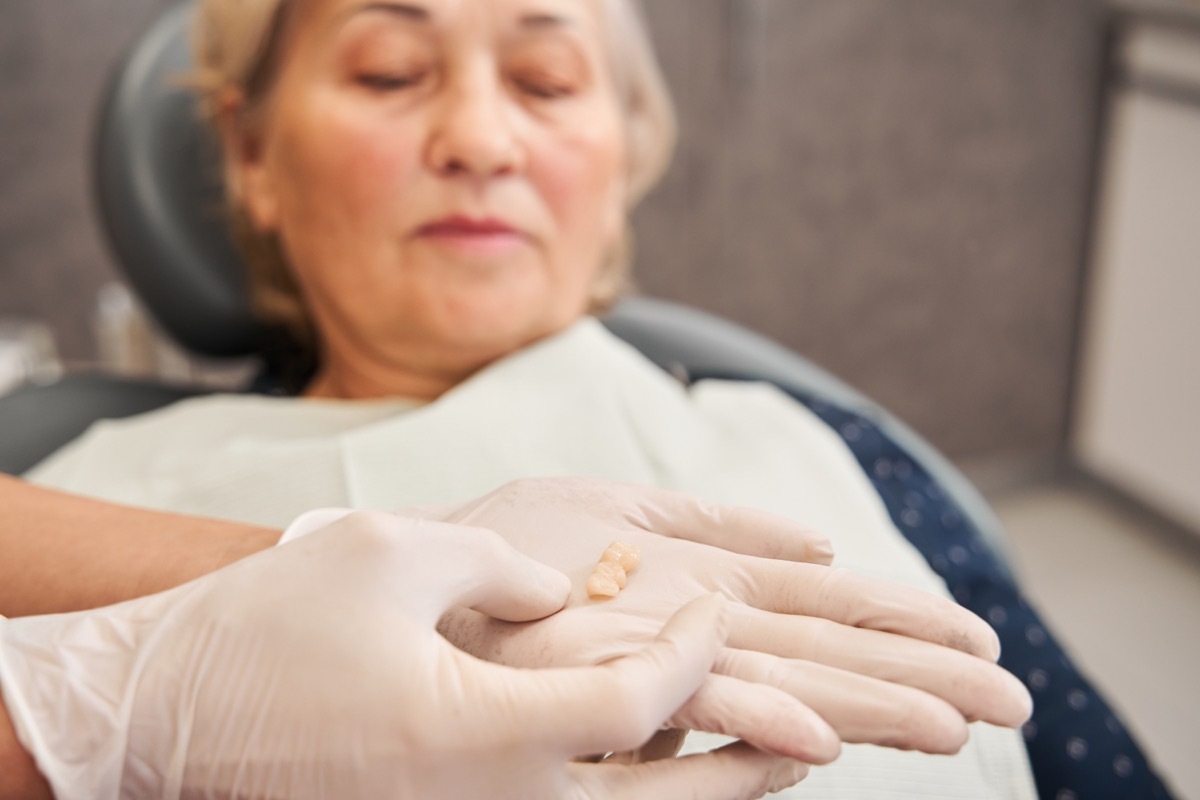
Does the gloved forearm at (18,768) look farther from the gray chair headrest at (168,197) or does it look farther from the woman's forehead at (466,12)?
the gray chair headrest at (168,197)

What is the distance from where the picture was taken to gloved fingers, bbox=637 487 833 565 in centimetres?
54

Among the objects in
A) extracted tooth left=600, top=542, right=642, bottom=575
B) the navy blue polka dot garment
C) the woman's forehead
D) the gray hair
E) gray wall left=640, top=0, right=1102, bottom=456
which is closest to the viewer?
extracted tooth left=600, top=542, right=642, bottom=575

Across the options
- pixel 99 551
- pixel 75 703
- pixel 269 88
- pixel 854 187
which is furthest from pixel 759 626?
pixel 854 187

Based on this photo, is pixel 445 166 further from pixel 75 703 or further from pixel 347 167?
pixel 75 703

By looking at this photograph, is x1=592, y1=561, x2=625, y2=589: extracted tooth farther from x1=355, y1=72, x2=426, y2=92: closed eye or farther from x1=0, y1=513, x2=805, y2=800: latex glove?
x1=355, y1=72, x2=426, y2=92: closed eye

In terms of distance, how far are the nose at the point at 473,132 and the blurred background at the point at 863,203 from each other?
848 mm

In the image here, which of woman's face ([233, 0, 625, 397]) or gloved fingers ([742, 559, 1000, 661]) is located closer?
gloved fingers ([742, 559, 1000, 661])

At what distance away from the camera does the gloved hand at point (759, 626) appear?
0.44m

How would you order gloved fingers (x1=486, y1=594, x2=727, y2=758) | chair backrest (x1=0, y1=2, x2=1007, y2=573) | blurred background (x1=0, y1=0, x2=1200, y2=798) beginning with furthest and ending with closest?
1. blurred background (x1=0, y1=0, x2=1200, y2=798)
2. chair backrest (x1=0, y1=2, x2=1007, y2=573)
3. gloved fingers (x1=486, y1=594, x2=727, y2=758)

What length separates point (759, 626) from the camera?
19.4 inches

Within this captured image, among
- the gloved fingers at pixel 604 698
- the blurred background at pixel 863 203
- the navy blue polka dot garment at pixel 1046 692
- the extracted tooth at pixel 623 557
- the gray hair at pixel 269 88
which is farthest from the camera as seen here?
the blurred background at pixel 863 203

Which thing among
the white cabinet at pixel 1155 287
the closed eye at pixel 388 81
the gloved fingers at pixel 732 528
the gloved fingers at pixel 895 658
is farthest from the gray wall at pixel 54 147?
the gloved fingers at pixel 895 658

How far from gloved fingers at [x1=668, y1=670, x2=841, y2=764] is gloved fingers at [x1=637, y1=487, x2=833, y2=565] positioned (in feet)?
0.34

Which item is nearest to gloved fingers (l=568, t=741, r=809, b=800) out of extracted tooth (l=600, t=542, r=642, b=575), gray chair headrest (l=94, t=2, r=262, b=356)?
extracted tooth (l=600, t=542, r=642, b=575)
